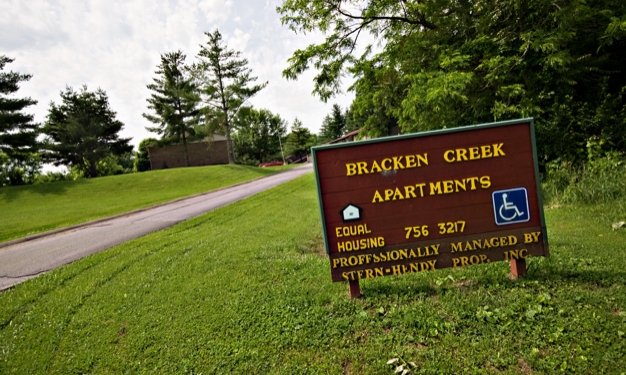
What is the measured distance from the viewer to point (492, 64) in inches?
310

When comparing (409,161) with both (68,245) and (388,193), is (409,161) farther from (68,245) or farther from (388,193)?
(68,245)

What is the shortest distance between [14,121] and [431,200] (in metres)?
39.2

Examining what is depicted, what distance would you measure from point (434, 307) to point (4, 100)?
39.6m

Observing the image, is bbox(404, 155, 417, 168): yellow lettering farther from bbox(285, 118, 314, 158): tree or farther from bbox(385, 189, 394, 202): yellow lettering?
bbox(285, 118, 314, 158): tree

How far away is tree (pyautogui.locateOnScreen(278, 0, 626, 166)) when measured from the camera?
781cm

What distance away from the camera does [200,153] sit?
49.7 metres

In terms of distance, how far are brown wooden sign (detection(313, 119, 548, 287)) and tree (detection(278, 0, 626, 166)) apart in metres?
4.13

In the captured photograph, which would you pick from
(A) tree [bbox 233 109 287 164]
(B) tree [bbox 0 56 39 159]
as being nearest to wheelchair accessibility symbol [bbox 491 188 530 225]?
(B) tree [bbox 0 56 39 159]

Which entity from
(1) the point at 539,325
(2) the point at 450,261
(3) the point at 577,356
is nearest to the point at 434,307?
(2) the point at 450,261

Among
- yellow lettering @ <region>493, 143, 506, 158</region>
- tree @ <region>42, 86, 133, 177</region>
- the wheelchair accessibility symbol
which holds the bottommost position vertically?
the wheelchair accessibility symbol

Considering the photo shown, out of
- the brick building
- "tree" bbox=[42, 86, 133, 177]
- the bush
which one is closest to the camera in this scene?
the bush

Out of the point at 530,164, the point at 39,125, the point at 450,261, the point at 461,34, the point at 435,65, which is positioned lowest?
the point at 450,261

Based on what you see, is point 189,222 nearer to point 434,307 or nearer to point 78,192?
point 434,307

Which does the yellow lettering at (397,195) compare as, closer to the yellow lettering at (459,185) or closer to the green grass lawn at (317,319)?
the yellow lettering at (459,185)
